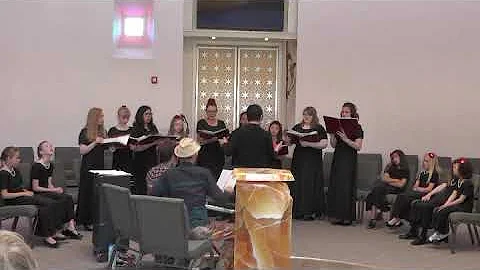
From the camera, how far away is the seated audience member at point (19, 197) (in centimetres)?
741

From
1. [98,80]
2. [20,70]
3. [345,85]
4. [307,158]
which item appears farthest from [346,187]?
[20,70]

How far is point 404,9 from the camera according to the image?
40.2 feet

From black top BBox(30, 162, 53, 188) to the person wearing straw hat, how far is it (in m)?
2.48

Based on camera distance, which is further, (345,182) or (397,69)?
(397,69)

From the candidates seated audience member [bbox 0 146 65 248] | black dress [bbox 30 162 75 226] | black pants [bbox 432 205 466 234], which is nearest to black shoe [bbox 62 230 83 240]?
black dress [bbox 30 162 75 226]

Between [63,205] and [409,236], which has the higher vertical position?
[63,205]

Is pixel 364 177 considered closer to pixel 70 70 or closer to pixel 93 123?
pixel 93 123

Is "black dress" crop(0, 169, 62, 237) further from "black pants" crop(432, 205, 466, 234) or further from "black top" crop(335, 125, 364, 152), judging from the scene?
"black pants" crop(432, 205, 466, 234)

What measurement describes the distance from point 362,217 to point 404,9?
13.9 feet

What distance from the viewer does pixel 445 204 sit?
8156mm

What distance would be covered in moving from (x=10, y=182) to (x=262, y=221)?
3.38 meters

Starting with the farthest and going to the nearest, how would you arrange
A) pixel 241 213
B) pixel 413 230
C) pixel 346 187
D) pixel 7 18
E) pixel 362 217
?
pixel 7 18 → pixel 362 217 → pixel 346 187 → pixel 413 230 → pixel 241 213

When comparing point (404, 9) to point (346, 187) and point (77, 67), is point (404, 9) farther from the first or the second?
point (77, 67)

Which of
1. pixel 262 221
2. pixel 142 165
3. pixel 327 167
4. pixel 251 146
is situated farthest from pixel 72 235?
pixel 327 167
